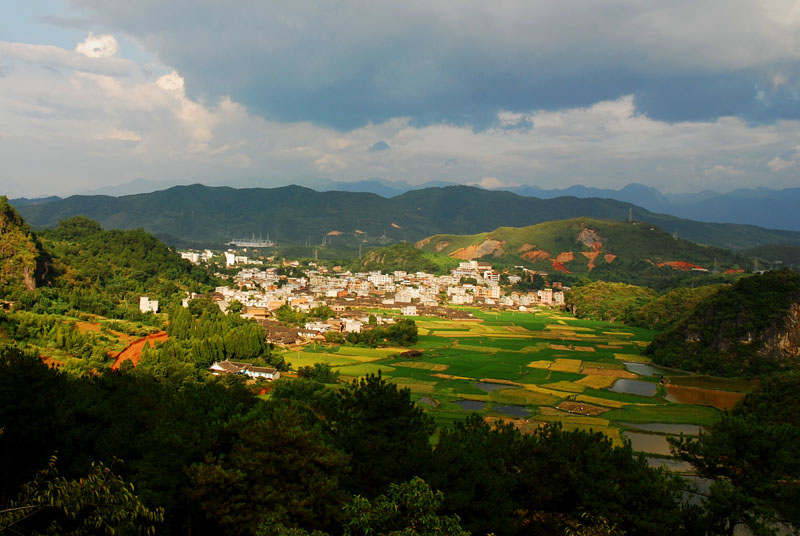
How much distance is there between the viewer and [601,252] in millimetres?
119188

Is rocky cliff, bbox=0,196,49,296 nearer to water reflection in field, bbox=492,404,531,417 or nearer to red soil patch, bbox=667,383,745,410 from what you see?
water reflection in field, bbox=492,404,531,417

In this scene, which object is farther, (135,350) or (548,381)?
(548,381)

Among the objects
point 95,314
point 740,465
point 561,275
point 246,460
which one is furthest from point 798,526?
point 561,275

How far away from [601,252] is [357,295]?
2482 inches

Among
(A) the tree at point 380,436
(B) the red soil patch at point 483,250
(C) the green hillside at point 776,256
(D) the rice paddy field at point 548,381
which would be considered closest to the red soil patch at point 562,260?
(B) the red soil patch at point 483,250

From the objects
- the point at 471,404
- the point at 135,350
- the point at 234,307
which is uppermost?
the point at 135,350

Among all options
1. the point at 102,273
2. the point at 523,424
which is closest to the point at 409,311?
the point at 102,273

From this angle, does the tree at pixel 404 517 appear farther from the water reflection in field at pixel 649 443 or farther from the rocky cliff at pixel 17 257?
the rocky cliff at pixel 17 257

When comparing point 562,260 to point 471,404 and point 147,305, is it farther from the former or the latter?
point 471,404

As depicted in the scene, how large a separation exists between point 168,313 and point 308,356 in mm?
13658

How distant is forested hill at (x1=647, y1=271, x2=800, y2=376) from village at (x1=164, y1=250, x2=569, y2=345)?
26013 mm

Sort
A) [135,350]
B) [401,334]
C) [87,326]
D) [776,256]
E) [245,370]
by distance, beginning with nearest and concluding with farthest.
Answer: [135,350] → [245,370] → [87,326] → [401,334] → [776,256]

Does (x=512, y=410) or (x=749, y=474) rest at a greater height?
(x=749, y=474)

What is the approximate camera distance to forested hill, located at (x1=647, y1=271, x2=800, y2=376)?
3969cm
